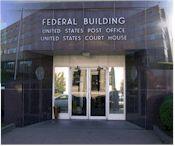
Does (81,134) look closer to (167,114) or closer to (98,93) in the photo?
(167,114)

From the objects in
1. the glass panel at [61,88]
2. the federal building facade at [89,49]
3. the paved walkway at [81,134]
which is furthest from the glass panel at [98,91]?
the glass panel at [61,88]

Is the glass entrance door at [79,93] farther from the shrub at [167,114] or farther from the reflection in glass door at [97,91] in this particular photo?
the shrub at [167,114]

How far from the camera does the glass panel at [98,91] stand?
13883 mm

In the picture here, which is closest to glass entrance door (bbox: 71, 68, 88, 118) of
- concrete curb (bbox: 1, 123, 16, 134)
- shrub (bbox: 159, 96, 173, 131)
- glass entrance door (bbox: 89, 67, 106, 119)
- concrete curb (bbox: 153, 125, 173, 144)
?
glass entrance door (bbox: 89, 67, 106, 119)

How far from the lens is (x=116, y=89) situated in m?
13.9

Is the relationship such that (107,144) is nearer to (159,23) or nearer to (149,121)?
(149,121)

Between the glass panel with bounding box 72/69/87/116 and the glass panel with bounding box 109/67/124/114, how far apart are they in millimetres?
1029

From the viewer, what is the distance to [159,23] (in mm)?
11750

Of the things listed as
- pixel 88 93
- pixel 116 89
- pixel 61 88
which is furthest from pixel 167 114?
pixel 61 88

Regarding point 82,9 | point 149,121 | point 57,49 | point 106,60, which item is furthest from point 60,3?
point 149,121

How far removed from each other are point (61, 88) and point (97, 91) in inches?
55.9

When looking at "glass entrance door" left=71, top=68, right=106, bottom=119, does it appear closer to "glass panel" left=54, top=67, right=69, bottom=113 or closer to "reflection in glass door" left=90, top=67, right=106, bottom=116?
"reflection in glass door" left=90, top=67, right=106, bottom=116

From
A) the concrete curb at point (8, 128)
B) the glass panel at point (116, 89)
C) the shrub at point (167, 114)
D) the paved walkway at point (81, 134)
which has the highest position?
the glass panel at point (116, 89)

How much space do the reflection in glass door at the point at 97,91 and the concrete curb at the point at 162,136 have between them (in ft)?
10.6
